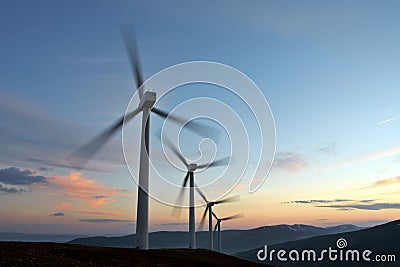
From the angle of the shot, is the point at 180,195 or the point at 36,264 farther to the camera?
the point at 180,195

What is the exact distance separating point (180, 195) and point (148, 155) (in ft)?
129

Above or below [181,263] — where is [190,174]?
above

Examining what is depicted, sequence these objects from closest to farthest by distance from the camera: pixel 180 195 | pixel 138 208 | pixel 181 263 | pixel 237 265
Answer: pixel 181 263 → pixel 138 208 → pixel 237 265 → pixel 180 195

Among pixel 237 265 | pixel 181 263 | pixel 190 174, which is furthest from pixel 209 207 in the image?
pixel 181 263

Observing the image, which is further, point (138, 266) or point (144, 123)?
point (144, 123)

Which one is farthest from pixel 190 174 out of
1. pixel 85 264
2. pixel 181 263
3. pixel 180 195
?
pixel 85 264

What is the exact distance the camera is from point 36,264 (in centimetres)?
3972

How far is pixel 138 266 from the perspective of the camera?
50.0 m

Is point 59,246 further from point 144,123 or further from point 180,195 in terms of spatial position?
point 180,195

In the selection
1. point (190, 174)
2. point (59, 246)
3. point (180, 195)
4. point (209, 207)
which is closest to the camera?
point (59, 246)

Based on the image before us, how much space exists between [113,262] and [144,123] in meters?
24.2

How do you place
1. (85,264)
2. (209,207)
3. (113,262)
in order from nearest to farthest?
1. (85,264)
2. (113,262)
3. (209,207)

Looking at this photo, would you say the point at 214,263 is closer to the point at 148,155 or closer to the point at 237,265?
the point at 237,265

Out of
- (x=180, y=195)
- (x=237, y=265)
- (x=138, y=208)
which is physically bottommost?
(x=237, y=265)
